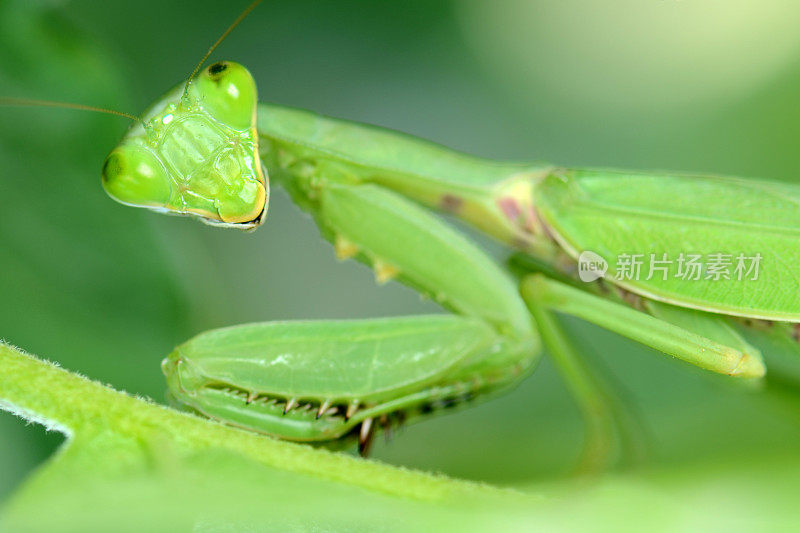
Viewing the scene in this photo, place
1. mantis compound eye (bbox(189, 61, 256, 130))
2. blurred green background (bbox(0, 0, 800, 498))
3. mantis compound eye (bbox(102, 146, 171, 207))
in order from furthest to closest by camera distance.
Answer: blurred green background (bbox(0, 0, 800, 498)) < mantis compound eye (bbox(189, 61, 256, 130)) < mantis compound eye (bbox(102, 146, 171, 207))

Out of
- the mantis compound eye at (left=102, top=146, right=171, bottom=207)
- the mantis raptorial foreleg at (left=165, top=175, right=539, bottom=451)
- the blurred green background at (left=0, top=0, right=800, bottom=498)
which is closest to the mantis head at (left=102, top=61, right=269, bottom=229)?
the mantis compound eye at (left=102, top=146, right=171, bottom=207)

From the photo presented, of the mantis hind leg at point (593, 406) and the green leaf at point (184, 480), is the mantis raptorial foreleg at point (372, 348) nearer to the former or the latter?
the mantis hind leg at point (593, 406)

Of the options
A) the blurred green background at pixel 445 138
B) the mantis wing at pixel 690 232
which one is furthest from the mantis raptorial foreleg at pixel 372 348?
the blurred green background at pixel 445 138

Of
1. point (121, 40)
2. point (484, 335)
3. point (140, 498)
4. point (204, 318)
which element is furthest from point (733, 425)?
point (121, 40)

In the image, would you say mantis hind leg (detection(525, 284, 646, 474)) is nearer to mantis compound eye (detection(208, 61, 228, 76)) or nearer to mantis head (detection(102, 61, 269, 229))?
mantis head (detection(102, 61, 269, 229))

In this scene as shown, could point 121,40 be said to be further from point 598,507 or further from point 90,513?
point 598,507
